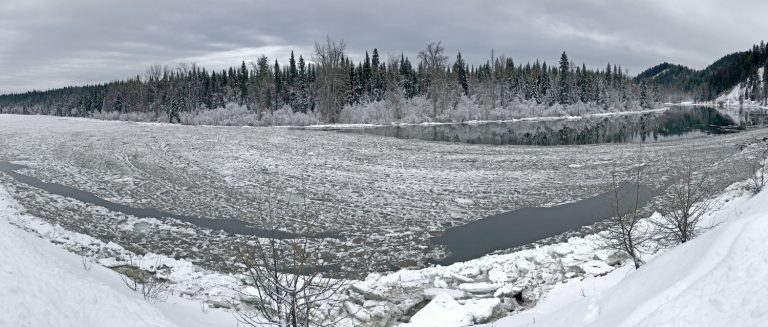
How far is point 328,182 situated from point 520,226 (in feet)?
24.7

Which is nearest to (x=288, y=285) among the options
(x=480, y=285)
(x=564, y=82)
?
(x=480, y=285)

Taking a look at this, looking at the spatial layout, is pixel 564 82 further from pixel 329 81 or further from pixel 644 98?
pixel 329 81

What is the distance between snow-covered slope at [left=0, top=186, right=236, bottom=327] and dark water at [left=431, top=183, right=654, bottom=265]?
19.1ft

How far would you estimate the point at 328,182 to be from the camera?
17172mm

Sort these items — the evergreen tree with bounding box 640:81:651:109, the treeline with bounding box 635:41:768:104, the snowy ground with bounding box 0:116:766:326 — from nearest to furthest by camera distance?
the snowy ground with bounding box 0:116:766:326 < the evergreen tree with bounding box 640:81:651:109 < the treeline with bounding box 635:41:768:104

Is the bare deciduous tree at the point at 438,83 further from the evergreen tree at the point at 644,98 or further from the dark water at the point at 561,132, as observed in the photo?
the evergreen tree at the point at 644,98

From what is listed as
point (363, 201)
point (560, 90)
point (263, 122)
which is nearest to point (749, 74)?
point (560, 90)

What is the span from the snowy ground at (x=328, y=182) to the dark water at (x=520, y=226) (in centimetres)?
48

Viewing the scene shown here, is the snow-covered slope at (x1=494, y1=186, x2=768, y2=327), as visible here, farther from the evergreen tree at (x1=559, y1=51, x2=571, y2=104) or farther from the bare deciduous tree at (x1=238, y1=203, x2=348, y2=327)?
the evergreen tree at (x1=559, y1=51, x2=571, y2=104)

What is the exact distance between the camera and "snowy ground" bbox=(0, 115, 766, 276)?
1120 centimetres

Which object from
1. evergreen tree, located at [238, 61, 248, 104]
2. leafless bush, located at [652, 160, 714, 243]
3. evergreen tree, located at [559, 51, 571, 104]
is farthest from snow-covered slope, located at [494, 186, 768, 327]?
evergreen tree, located at [559, 51, 571, 104]

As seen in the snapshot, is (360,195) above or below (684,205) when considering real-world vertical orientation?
below

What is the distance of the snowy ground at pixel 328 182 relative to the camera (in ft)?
36.8

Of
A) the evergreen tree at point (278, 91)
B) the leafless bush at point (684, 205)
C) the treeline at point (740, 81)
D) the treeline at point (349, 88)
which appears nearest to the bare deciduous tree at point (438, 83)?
the treeline at point (349, 88)
